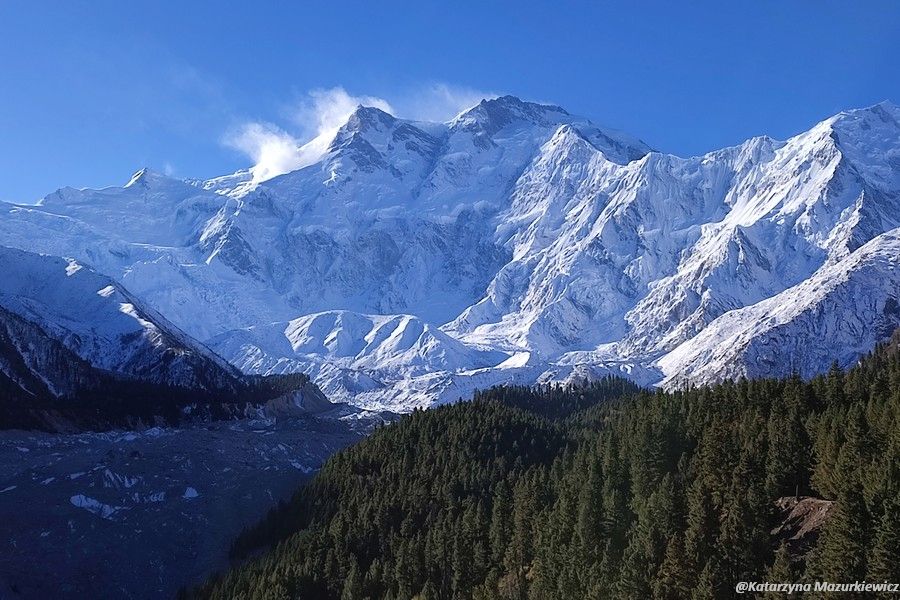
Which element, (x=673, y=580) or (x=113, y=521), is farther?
(x=113, y=521)

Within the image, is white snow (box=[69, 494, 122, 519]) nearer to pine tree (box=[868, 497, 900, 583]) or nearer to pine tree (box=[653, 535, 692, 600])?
pine tree (box=[653, 535, 692, 600])

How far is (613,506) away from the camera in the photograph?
345ft

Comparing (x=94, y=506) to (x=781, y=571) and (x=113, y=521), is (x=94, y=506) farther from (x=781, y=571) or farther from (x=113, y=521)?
(x=781, y=571)

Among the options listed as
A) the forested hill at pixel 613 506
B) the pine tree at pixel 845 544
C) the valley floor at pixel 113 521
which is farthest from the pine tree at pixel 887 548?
the valley floor at pixel 113 521

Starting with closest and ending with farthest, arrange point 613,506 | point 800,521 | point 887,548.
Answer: point 887,548, point 800,521, point 613,506

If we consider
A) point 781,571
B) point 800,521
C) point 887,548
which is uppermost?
point 800,521

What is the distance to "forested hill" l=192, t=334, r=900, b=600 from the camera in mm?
79812

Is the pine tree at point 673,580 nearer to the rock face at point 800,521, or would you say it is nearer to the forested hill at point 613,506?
the forested hill at point 613,506

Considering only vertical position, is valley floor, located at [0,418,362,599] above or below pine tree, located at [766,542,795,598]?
above

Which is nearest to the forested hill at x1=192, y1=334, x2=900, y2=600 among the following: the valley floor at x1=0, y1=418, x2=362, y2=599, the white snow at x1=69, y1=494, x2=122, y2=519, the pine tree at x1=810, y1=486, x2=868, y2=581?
the pine tree at x1=810, y1=486, x2=868, y2=581

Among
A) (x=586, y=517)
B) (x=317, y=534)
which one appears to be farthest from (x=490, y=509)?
(x=586, y=517)

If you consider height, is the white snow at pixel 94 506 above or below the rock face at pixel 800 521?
above

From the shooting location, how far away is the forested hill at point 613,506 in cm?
7981

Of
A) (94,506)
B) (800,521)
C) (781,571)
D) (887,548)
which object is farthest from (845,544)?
(94,506)
